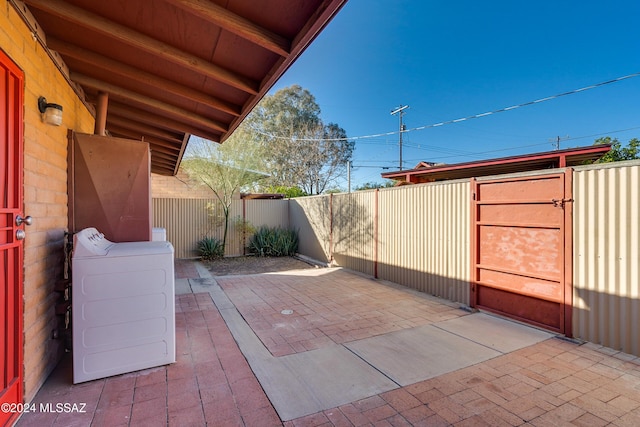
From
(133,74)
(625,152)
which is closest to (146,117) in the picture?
(133,74)

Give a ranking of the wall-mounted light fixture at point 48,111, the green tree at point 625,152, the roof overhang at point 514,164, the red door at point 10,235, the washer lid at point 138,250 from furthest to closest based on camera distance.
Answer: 1. the green tree at point 625,152
2. the roof overhang at point 514,164
3. the washer lid at point 138,250
4. the wall-mounted light fixture at point 48,111
5. the red door at point 10,235

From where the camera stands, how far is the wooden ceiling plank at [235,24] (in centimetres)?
178

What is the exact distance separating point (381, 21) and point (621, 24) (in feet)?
24.3

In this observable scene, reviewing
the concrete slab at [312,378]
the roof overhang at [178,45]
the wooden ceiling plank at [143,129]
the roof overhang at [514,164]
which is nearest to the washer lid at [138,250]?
the concrete slab at [312,378]

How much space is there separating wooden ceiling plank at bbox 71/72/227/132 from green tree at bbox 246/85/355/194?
1559 cm

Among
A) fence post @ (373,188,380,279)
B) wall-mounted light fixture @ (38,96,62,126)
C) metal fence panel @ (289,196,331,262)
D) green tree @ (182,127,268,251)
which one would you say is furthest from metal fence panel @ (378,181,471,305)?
green tree @ (182,127,268,251)

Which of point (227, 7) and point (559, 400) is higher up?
point (227, 7)

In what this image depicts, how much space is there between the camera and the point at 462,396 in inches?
84.1

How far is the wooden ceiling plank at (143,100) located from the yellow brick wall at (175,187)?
819cm

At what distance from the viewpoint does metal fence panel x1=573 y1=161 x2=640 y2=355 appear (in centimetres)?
273

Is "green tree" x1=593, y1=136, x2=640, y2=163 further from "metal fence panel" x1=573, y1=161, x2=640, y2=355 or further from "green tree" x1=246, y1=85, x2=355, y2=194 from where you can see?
"green tree" x1=246, y1=85, x2=355, y2=194

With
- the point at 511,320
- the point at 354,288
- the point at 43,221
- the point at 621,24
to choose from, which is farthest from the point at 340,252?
the point at 621,24

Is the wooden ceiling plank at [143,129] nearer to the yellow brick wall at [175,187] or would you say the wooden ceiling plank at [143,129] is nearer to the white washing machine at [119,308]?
the white washing machine at [119,308]

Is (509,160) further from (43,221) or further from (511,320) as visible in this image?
(43,221)
